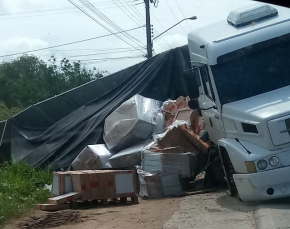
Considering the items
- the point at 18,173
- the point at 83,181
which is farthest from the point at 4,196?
the point at 18,173

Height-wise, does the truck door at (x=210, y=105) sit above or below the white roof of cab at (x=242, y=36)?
below

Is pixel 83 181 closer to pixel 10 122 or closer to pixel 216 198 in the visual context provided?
pixel 216 198

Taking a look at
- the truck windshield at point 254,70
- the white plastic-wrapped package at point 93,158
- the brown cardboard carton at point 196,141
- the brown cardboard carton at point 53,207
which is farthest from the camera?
the white plastic-wrapped package at point 93,158

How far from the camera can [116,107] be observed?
50.8ft

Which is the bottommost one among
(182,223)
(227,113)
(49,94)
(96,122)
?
(182,223)

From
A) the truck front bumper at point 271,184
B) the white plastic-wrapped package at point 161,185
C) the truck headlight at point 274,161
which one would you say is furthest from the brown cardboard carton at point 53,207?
the truck headlight at point 274,161

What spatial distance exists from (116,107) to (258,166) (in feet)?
23.8

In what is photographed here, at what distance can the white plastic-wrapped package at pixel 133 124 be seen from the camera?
13.6 metres

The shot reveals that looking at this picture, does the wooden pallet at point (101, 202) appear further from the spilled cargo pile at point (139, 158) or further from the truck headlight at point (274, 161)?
the truck headlight at point (274, 161)

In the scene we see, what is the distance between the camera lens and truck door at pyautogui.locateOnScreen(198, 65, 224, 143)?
1030 centimetres

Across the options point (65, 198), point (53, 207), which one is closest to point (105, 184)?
point (65, 198)

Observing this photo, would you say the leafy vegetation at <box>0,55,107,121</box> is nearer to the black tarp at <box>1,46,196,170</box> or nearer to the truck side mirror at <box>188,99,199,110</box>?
the black tarp at <box>1,46,196,170</box>

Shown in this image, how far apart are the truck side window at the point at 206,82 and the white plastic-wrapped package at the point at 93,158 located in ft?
11.9

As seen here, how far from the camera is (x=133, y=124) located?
1354cm
